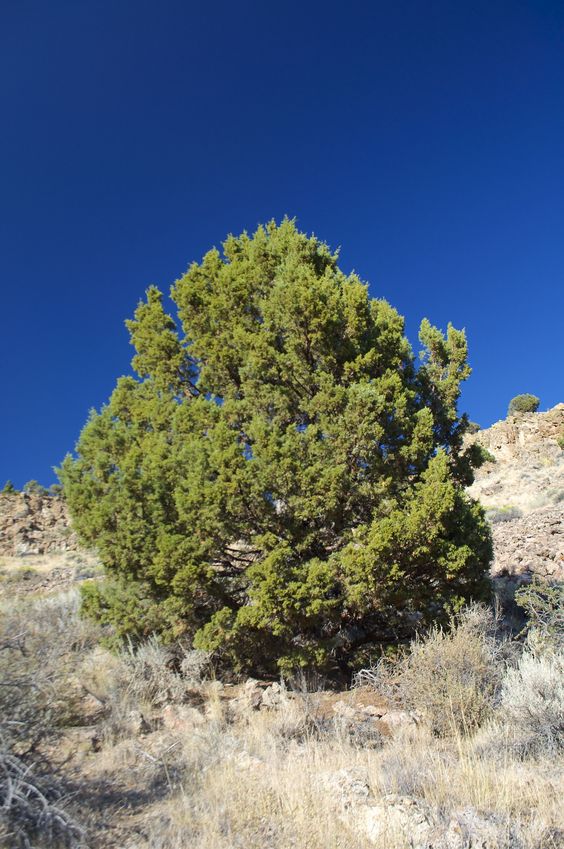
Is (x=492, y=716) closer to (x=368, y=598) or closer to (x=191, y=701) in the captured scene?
(x=368, y=598)

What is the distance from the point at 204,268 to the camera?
1113cm

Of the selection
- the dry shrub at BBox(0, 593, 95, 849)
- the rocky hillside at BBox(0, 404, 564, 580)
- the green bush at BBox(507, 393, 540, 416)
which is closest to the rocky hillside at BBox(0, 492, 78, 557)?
the rocky hillside at BBox(0, 404, 564, 580)

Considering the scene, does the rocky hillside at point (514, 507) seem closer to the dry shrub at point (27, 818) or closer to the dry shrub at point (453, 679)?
the dry shrub at point (453, 679)

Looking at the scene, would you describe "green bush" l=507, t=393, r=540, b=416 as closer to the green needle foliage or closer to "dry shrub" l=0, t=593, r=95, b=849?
the green needle foliage

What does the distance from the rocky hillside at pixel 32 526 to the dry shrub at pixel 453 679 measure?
24.2 m

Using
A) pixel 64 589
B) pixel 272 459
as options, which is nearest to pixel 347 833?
pixel 272 459

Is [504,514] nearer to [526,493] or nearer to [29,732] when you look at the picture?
[526,493]

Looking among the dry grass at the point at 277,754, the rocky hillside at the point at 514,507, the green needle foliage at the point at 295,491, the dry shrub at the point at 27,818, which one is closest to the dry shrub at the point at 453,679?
the dry grass at the point at 277,754

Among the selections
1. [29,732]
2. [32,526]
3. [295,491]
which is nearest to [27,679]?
[29,732]

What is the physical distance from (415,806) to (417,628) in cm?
479

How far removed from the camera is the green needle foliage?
766cm

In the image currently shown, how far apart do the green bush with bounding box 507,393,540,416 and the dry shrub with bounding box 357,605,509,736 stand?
47.6 meters

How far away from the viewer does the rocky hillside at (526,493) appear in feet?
43.6

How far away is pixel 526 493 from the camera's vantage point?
83.3ft
